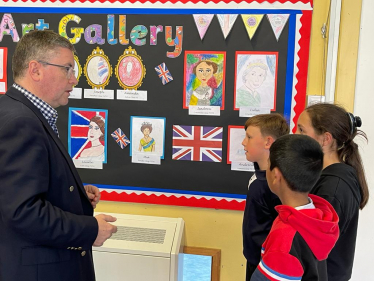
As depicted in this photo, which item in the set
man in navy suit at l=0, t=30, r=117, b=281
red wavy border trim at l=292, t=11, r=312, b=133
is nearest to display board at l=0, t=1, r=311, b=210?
red wavy border trim at l=292, t=11, r=312, b=133

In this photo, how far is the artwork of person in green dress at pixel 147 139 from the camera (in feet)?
7.56

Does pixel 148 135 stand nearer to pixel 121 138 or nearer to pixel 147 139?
pixel 147 139

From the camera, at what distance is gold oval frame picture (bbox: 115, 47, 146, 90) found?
2.27 meters

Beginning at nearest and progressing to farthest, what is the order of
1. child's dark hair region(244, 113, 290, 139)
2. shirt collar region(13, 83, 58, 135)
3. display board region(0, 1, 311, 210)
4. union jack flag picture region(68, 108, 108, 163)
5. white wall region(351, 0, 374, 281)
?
shirt collar region(13, 83, 58, 135)
child's dark hair region(244, 113, 290, 139)
white wall region(351, 0, 374, 281)
display board region(0, 1, 311, 210)
union jack flag picture region(68, 108, 108, 163)

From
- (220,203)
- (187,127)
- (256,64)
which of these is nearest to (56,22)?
(187,127)

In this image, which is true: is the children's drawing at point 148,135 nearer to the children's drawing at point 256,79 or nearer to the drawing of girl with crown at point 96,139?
the drawing of girl with crown at point 96,139

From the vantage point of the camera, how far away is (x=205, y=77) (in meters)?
2.21

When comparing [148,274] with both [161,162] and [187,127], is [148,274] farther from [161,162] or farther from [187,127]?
[187,127]

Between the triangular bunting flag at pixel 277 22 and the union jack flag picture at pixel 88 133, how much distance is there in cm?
105

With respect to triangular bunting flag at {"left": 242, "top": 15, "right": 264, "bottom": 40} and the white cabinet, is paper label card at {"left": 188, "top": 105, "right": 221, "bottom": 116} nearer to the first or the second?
triangular bunting flag at {"left": 242, "top": 15, "right": 264, "bottom": 40}

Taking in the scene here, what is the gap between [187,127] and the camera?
89.2 inches

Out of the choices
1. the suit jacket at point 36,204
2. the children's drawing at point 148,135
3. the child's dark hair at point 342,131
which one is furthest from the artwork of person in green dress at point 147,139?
the child's dark hair at point 342,131

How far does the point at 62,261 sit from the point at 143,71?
4.10ft

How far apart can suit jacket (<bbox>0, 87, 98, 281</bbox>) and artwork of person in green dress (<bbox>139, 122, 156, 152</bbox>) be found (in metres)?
0.92
